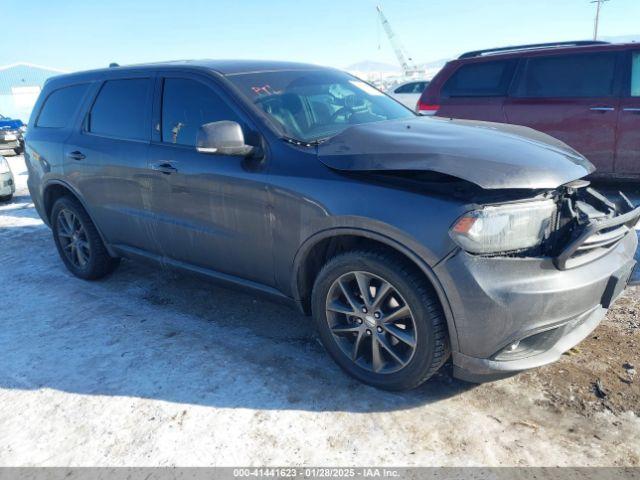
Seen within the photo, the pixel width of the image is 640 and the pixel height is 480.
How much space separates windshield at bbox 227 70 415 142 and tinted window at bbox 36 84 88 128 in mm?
1870

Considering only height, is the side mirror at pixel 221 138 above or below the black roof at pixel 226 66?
below

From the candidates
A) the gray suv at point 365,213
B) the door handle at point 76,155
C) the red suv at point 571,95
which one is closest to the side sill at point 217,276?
the gray suv at point 365,213

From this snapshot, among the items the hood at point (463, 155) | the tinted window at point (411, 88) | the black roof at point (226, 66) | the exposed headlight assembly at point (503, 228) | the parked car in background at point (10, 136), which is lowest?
the parked car in background at point (10, 136)

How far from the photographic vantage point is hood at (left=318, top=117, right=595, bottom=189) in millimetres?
2340

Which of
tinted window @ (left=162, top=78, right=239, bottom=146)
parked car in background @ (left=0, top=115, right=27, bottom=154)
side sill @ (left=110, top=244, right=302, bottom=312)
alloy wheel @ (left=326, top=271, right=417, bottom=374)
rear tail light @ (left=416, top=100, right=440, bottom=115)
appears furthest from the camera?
parked car in background @ (left=0, top=115, right=27, bottom=154)

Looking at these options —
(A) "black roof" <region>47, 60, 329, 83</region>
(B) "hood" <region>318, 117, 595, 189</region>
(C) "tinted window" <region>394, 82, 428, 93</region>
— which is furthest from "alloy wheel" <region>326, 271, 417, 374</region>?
(C) "tinted window" <region>394, 82, 428, 93</region>

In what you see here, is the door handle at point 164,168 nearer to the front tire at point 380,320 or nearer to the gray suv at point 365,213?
the gray suv at point 365,213

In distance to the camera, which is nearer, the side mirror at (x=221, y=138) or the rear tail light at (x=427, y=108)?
the side mirror at (x=221, y=138)

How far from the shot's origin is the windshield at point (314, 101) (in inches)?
124

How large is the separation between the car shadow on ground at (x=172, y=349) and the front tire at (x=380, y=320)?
0.16m

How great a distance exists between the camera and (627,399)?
8.48 feet

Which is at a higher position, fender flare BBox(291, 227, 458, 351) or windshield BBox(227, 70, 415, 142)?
windshield BBox(227, 70, 415, 142)

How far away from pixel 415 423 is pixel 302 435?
563mm

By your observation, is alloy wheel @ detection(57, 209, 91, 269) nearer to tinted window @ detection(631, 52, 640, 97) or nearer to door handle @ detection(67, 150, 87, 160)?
door handle @ detection(67, 150, 87, 160)
